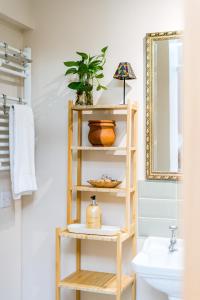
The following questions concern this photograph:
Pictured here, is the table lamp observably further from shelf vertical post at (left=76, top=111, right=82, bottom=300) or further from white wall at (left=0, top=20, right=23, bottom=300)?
white wall at (left=0, top=20, right=23, bottom=300)

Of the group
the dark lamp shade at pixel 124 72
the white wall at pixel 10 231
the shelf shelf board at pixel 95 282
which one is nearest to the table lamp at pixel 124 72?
the dark lamp shade at pixel 124 72

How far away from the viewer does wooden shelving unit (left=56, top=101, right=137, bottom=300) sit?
2473 mm

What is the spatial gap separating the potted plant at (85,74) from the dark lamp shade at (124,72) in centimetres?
14

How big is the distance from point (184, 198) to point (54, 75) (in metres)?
2.58

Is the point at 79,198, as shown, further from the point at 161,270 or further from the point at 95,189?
the point at 161,270

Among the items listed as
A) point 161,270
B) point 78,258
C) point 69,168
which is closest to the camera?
point 161,270

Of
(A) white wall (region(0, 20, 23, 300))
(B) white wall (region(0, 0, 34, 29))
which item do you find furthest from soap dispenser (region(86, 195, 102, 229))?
(B) white wall (region(0, 0, 34, 29))

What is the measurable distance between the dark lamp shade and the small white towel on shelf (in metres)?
0.65

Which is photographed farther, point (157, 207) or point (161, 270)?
point (157, 207)

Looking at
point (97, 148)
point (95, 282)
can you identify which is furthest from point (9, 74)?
point (95, 282)

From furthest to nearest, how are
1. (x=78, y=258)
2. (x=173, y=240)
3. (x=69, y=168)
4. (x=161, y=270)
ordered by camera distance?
(x=78, y=258) < (x=69, y=168) < (x=173, y=240) < (x=161, y=270)

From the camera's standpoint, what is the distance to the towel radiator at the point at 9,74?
8.75 ft

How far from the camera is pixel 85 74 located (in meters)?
2.71

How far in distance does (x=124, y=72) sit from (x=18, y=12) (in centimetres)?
84
